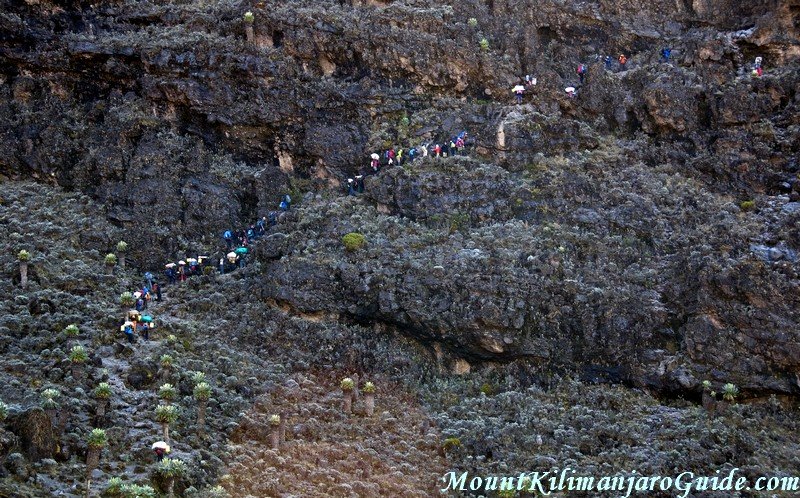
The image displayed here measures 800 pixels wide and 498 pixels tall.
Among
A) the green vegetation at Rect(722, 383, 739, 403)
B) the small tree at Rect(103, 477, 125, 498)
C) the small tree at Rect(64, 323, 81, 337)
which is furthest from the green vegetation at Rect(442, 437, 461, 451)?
the small tree at Rect(64, 323, 81, 337)

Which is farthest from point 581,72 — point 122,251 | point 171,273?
point 122,251

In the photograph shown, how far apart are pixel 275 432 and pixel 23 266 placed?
594 inches

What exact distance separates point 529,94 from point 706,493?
87.8 feet

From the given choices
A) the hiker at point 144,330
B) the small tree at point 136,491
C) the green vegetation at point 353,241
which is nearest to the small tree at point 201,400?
the small tree at point 136,491

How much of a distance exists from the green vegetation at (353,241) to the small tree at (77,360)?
46.1 feet

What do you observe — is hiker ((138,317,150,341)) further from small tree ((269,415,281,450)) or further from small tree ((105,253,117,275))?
small tree ((269,415,281,450))

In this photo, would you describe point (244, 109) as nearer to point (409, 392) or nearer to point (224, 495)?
point (409, 392)

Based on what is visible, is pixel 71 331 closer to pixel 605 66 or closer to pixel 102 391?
pixel 102 391

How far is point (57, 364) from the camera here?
143 feet

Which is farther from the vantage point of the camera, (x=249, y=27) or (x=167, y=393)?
(x=249, y=27)

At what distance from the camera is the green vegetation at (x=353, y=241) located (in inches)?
2050

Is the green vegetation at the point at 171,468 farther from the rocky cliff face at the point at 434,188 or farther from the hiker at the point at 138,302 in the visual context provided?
the hiker at the point at 138,302

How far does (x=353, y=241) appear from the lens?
52.1m

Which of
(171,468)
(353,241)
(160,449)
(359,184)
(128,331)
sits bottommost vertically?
(171,468)
